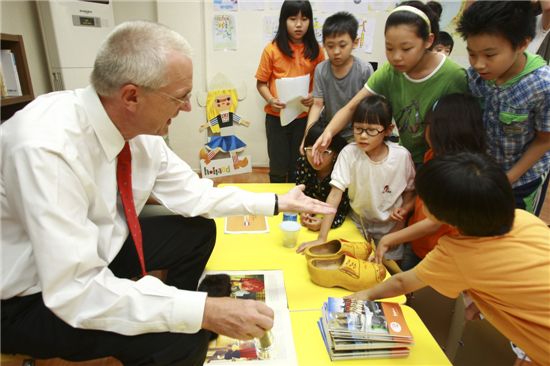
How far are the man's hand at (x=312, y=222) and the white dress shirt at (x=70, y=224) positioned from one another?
88 cm

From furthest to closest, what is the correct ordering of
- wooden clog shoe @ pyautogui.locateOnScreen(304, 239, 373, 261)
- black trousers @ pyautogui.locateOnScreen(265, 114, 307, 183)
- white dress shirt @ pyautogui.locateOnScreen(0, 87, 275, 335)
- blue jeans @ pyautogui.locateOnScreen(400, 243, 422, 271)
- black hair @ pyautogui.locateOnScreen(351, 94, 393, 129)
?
black trousers @ pyautogui.locateOnScreen(265, 114, 307, 183) → blue jeans @ pyautogui.locateOnScreen(400, 243, 422, 271) → black hair @ pyautogui.locateOnScreen(351, 94, 393, 129) → wooden clog shoe @ pyautogui.locateOnScreen(304, 239, 373, 261) → white dress shirt @ pyautogui.locateOnScreen(0, 87, 275, 335)

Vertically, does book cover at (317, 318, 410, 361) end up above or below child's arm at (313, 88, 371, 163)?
below

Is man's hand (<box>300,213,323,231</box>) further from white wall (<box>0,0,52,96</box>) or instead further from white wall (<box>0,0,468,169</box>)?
white wall (<box>0,0,52,96</box>)

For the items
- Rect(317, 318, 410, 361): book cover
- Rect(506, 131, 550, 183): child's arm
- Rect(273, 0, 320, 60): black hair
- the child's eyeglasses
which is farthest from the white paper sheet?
Rect(317, 318, 410, 361): book cover

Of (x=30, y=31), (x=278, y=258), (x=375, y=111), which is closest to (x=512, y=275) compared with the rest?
(x=278, y=258)

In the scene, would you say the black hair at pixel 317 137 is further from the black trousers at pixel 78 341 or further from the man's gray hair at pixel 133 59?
the black trousers at pixel 78 341

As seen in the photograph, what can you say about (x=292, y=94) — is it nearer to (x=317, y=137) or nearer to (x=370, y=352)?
(x=317, y=137)

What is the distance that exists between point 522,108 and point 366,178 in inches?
27.5

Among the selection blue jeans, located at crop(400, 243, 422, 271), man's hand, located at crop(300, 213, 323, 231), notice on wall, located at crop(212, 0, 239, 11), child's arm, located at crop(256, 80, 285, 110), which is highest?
notice on wall, located at crop(212, 0, 239, 11)

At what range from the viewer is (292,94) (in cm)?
266

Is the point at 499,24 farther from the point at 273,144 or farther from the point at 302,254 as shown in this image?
the point at 273,144

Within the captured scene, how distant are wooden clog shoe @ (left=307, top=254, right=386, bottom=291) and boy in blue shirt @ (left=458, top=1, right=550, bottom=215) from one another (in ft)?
2.21

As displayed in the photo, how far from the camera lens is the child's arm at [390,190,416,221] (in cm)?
178

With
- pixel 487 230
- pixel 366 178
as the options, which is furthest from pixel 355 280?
pixel 366 178
